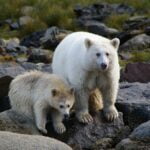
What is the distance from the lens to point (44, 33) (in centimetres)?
2422

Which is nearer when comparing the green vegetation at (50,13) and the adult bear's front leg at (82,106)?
the adult bear's front leg at (82,106)

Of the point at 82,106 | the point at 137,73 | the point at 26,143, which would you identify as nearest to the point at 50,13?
the point at 137,73

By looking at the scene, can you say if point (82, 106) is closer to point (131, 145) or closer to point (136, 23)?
point (131, 145)

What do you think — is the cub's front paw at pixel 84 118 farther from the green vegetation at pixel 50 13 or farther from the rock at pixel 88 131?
the green vegetation at pixel 50 13

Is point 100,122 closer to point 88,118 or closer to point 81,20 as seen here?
point 88,118

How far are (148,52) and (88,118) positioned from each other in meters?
9.03

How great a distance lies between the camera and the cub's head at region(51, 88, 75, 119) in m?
11.0

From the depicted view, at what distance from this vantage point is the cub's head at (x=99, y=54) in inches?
434

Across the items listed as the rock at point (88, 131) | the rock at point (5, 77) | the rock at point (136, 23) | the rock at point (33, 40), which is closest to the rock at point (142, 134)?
the rock at point (88, 131)

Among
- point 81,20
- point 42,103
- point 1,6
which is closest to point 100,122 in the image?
point 42,103

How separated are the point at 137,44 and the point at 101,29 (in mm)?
2829

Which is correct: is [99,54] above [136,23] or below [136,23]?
above

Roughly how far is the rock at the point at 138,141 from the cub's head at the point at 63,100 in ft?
3.24

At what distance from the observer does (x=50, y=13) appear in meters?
27.9
